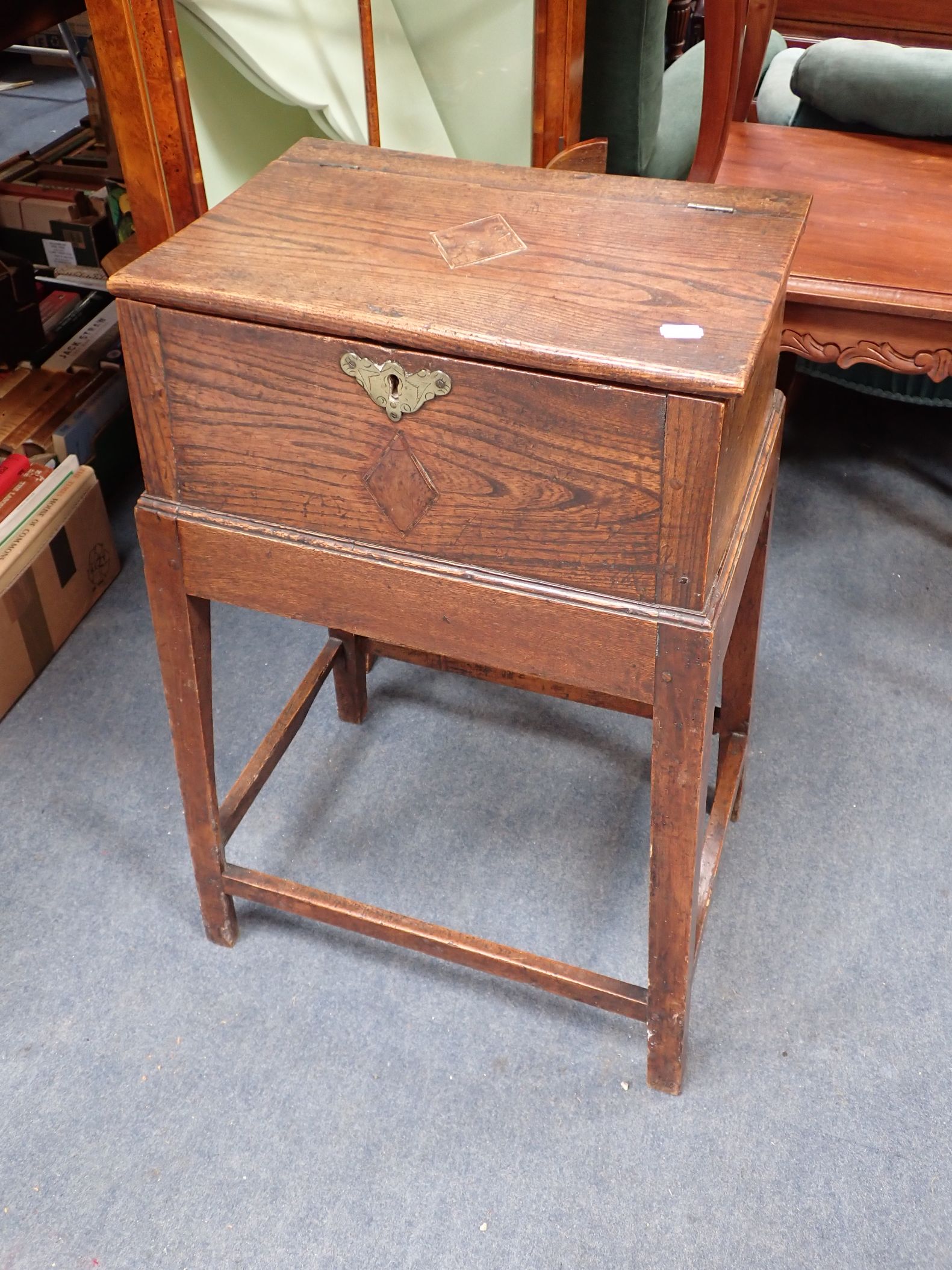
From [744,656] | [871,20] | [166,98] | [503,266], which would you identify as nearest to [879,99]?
[744,656]

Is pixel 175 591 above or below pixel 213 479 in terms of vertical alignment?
below

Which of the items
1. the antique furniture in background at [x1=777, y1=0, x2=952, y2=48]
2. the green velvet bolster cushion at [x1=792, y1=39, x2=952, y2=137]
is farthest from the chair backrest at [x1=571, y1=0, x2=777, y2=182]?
the antique furniture in background at [x1=777, y1=0, x2=952, y2=48]

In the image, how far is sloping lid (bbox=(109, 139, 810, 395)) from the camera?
0.95 m

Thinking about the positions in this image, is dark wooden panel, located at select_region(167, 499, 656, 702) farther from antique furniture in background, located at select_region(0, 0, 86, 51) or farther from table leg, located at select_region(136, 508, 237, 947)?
antique furniture in background, located at select_region(0, 0, 86, 51)

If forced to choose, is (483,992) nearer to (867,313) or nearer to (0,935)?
(0,935)

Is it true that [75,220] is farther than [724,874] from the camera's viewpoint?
Yes

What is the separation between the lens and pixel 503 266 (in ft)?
3.48

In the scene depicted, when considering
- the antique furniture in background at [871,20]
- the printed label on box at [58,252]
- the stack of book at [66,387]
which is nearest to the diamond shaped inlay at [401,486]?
the stack of book at [66,387]

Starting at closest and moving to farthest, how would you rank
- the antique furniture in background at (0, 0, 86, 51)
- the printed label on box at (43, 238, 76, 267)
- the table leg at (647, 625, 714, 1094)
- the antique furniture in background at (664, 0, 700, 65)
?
→ the table leg at (647, 625, 714, 1094) < the antique furniture in background at (0, 0, 86, 51) < the printed label on box at (43, 238, 76, 267) < the antique furniture in background at (664, 0, 700, 65)

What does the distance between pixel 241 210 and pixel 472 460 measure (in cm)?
38

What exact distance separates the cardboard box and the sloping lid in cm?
88

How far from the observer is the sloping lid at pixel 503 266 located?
95 centimetres

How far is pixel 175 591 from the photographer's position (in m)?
1.22

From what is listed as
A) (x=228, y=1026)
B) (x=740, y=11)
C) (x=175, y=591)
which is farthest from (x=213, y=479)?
(x=740, y=11)
